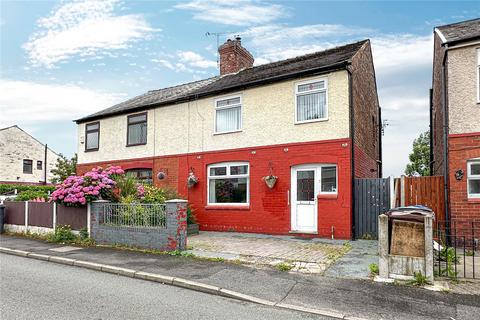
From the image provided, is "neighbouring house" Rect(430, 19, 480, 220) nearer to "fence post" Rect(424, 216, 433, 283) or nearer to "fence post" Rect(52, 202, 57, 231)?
"fence post" Rect(424, 216, 433, 283)

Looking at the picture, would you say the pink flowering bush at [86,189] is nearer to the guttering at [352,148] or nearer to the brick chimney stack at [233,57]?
the guttering at [352,148]

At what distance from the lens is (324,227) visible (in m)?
11.9

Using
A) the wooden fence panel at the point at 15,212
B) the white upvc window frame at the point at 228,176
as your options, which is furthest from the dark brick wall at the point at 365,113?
the wooden fence panel at the point at 15,212

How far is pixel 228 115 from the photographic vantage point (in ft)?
48.0

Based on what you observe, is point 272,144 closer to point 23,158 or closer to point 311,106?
point 311,106

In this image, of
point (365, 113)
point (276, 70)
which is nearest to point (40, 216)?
point (276, 70)

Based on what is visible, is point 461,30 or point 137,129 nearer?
point 461,30

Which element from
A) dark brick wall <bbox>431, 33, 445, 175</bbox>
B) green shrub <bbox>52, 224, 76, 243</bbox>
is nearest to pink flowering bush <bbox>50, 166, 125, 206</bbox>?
green shrub <bbox>52, 224, 76, 243</bbox>

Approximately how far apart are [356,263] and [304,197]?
4.57 metres

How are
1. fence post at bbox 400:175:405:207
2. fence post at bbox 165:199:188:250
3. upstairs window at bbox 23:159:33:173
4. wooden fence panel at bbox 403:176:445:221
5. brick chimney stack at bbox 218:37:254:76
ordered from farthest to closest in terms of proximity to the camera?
upstairs window at bbox 23:159:33:173, brick chimney stack at bbox 218:37:254:76, fence post at bbox 400:175:405:207, wooden fence panel at bbox 403:176:445:221, fence post at bbox 165:199:188:250

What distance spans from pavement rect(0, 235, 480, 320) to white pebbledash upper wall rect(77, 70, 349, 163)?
6.09 m

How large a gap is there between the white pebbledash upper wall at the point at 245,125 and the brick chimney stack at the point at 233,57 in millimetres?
4094

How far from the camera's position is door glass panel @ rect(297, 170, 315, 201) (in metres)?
12.4

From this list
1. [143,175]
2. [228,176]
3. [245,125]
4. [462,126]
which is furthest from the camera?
[143,175]
